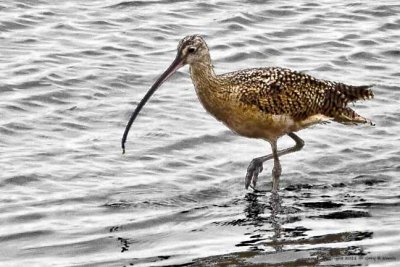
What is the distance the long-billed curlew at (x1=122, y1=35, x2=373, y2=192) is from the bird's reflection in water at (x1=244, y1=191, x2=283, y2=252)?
0.15 m

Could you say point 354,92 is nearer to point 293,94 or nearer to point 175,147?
point 293,94

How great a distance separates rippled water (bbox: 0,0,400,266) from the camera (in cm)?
952

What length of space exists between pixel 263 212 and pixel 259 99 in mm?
1124

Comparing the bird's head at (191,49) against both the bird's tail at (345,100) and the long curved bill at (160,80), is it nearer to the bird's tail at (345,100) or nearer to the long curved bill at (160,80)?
the long curved bill at (160,80)

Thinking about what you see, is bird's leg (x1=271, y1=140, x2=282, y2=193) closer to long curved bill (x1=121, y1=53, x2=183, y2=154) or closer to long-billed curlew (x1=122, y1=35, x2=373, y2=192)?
long-billed curlew (x1=122, y1=35, x2=373, y2=192)

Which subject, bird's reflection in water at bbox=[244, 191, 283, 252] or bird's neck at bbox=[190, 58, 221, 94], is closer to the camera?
bird's reflection in water at bbox=[244, 191, 283, 252]

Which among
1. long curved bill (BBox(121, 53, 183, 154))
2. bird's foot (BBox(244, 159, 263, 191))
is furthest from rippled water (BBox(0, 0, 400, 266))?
long curved bill (BBox(121, 53, 183, 154))

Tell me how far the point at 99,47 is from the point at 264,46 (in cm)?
204

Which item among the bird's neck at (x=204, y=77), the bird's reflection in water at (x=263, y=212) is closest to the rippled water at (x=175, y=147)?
the bird's reflection in water at (x=263, y=212)

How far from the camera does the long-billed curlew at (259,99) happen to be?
436 inches

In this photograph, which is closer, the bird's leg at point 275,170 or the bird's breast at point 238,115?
the bird's breast at point 238,115

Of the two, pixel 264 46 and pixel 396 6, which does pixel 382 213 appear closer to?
pixel 264 46

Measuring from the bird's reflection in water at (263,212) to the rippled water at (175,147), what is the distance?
0.09ft

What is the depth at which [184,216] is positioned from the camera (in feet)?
34.0
